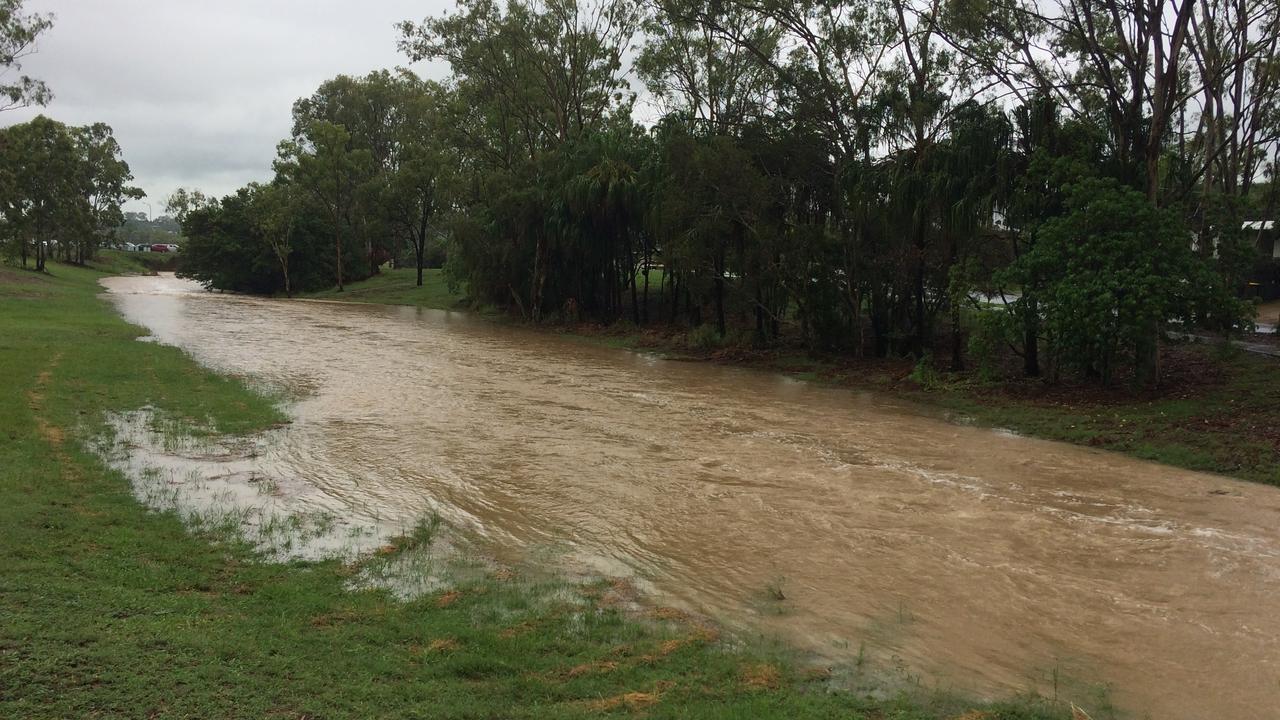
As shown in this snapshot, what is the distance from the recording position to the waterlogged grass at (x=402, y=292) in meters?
49.3

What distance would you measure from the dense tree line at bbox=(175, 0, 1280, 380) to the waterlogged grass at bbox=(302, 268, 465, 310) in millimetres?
10244

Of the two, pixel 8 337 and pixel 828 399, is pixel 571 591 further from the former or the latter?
pixel 8 337

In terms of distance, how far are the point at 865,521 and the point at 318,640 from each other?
5.92 metres

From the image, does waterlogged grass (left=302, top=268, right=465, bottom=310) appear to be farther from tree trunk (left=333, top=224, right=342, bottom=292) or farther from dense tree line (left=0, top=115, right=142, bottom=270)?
dense tree line (left=0, top=115, right=142, bottom=270)

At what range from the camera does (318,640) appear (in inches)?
189

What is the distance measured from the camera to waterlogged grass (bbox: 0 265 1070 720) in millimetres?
4023

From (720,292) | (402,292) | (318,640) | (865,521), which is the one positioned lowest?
(865,521)

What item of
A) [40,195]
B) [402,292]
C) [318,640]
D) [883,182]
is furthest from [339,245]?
[318,640]

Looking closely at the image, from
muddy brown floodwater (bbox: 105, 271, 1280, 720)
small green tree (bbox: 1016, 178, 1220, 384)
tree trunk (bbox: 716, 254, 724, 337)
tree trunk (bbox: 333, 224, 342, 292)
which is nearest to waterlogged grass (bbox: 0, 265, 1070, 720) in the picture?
muddy brown floodwater (bbox: 105, 271, 1280, 720)

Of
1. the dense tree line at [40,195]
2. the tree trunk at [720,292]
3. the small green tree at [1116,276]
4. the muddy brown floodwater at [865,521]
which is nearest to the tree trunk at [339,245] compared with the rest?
the dense tree line at [40,195]

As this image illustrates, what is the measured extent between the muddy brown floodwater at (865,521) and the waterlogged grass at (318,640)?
81cm

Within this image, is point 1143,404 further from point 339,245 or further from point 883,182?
point 339,245

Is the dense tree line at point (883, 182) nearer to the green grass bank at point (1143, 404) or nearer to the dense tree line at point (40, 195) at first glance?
the green grass bank at point (1143, 404)

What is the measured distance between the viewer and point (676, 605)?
623cm
